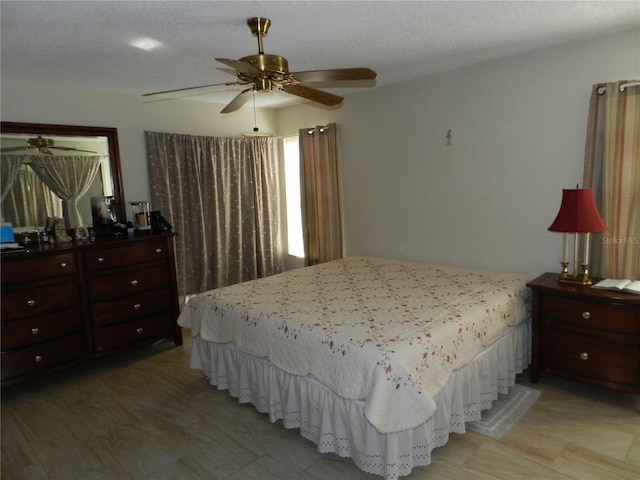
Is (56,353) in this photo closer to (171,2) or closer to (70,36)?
(70,36)

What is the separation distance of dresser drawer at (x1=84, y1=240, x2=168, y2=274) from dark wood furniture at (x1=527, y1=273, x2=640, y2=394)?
2962 mm

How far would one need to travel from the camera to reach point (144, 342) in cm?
360

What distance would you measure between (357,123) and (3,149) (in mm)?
3068

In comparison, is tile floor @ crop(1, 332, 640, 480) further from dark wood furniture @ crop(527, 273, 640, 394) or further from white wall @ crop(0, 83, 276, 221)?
white wall @ crop(0, 83, 276, 221)

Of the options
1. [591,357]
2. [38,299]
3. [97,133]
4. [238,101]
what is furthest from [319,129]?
[591,357]

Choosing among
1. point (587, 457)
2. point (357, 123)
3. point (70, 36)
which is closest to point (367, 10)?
point (70, 36)

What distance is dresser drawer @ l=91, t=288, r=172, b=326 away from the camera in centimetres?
334

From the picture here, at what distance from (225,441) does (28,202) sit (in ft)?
8.11

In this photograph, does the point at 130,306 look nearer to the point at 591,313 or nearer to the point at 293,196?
the point at 293,196

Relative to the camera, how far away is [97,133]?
3711 mm

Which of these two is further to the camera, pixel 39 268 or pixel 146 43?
pixel 39 268

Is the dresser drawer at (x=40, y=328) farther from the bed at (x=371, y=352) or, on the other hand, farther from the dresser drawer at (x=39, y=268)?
the bed at (x=371, y=352)

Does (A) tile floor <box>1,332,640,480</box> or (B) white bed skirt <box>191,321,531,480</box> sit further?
(A) tile floor <box>1,332,640,480</box>

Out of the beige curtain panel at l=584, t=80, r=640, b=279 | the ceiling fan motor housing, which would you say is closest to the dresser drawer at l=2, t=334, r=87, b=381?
the ceiling fan motor housing
